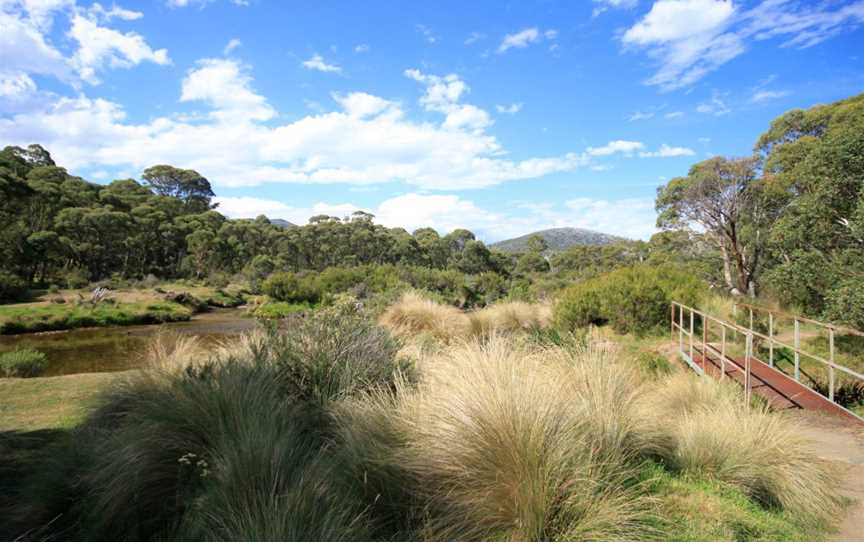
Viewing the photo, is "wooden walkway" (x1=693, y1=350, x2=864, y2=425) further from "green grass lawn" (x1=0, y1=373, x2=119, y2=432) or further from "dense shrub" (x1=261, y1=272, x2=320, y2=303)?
"dense shrub" (x1=261, y1=272, x2=320, y2=303)

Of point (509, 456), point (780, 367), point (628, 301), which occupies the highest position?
point (509, 456)

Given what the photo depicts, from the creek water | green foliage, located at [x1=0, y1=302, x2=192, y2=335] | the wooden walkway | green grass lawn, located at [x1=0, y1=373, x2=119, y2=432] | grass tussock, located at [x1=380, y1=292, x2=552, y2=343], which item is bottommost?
the creek water

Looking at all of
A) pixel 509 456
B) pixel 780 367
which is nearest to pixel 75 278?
pixel 509 456

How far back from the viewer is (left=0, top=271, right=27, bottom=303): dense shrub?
83.8ft

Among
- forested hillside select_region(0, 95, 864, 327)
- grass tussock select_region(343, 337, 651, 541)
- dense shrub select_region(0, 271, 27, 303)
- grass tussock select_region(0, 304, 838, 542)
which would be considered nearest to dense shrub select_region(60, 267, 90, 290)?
forested hillside select_region(0, 95, 864, 327)

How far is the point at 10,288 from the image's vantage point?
85.3 feet

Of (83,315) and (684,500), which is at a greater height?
(684,500)

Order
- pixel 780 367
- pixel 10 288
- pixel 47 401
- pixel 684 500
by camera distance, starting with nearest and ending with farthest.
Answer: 1. pixel 684 500
2. pixel 47 401
3. pixel 780 367
4. pixel 10 288

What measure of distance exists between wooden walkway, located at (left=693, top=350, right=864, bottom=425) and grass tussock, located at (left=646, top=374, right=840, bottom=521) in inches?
70.5

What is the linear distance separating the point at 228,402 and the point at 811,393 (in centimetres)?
773

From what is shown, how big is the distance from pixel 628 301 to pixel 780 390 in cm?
574

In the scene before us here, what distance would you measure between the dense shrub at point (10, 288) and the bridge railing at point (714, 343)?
3251 centimetres

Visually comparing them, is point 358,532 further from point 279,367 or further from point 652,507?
point 279,367

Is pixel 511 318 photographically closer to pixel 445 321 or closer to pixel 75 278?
pixel 445 321
